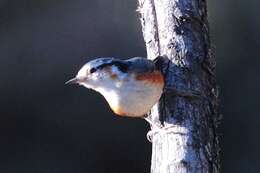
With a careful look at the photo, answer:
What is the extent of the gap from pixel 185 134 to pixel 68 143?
3.06 metres

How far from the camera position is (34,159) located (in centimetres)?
692

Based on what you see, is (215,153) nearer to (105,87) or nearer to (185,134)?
(185,134)

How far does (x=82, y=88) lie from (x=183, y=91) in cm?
293

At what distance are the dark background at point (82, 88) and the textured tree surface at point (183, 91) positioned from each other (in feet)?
8.06

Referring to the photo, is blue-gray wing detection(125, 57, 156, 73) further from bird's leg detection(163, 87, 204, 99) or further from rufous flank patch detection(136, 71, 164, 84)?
bird's leg detection(163, 87, 204, 99)

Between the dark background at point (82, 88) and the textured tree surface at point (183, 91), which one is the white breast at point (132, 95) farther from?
the dark background at point (82, 88)

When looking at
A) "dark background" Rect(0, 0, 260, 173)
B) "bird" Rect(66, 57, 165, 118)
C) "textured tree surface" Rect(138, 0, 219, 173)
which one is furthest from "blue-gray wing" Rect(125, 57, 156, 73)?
"dark background" Rect(0, 0, 260, 173)

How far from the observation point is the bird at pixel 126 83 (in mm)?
3924

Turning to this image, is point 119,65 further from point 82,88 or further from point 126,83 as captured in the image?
point 82,88

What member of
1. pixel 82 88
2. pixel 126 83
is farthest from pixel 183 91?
pixel 82 88

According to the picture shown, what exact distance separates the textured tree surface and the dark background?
2.46m

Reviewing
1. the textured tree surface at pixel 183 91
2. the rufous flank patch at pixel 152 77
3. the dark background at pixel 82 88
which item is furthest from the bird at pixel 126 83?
the dark background at pixel 82 88

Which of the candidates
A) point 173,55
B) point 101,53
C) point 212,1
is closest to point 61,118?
point 101,53

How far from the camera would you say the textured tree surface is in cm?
390
